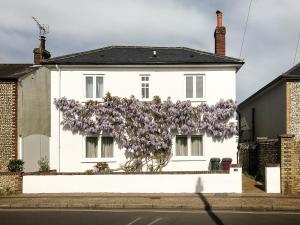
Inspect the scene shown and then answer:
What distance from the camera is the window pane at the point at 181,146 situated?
23.0 m

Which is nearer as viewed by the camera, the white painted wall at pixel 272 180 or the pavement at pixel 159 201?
the pavement at pixel 159 201

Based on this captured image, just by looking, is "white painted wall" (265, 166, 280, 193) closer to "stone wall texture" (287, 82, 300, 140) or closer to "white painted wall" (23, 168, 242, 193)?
"white painted wall" (23, 168, 242, 193)

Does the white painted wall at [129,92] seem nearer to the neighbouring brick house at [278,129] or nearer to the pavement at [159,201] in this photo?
the neighbouring brick house at [278,129]

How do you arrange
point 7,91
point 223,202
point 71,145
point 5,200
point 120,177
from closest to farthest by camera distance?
point 223,202 → point 5,200 → point 120,177 → point 7,91 → point 71,145

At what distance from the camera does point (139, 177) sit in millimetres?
18484

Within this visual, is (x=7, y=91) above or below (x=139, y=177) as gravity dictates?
above

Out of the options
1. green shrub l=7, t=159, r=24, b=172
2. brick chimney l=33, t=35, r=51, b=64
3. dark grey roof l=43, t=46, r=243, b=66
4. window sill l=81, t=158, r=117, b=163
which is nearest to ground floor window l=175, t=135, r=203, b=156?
window sill l=81, t=158, r=117, b=163

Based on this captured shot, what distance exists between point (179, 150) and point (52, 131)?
23.6ft

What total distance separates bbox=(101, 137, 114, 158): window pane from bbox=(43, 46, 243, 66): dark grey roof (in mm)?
4278

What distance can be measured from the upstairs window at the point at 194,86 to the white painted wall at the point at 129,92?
244 mm

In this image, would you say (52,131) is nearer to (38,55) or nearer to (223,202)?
(38,55)

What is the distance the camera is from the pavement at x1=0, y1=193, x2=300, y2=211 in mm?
14499

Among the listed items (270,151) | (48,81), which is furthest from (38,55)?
(270,151)

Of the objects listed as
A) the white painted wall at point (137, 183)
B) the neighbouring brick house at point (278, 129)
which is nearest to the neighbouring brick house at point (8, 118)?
the white painted wall at point (137, 183)
